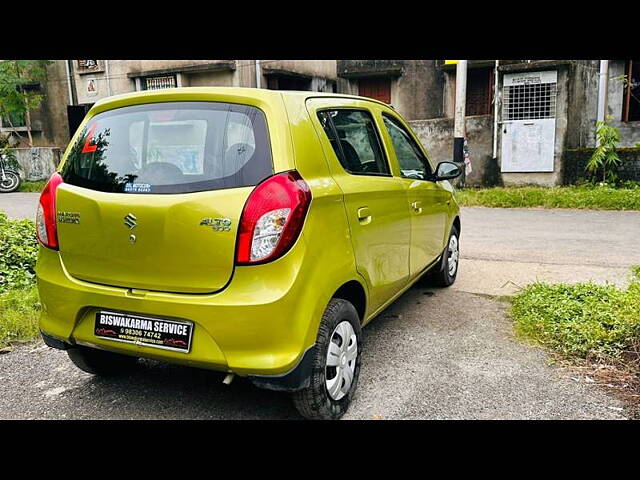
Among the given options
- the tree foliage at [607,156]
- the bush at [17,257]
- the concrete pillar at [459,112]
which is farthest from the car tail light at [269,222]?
the tree foliage at [607,156]

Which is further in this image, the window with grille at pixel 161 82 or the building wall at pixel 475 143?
the window with grille at pixel 161 82

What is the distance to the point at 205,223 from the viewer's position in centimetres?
250

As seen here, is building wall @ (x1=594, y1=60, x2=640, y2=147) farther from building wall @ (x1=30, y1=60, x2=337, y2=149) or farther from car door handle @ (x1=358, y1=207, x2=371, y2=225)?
car door handle @ (x1=358, y1=207, x2=371, y2=225)

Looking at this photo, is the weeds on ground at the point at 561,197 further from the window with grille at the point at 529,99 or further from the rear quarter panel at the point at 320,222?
the rear quarter panel at the point at 320,222

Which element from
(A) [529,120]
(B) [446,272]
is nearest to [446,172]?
(B) [446,272]

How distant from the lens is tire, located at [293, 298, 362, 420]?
2.74 meters

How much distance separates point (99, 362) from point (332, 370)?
1.56 m

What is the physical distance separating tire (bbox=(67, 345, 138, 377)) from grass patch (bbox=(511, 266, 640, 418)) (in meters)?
2.92

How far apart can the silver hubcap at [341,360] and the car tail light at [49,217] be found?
1571mm

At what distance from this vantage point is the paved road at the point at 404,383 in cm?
309

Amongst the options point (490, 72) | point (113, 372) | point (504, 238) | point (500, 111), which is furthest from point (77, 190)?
point (490, 72)

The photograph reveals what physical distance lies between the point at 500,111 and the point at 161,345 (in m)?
12.5

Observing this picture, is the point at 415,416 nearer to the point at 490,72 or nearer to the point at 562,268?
the point at 562,268

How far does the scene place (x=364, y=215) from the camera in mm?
3207
